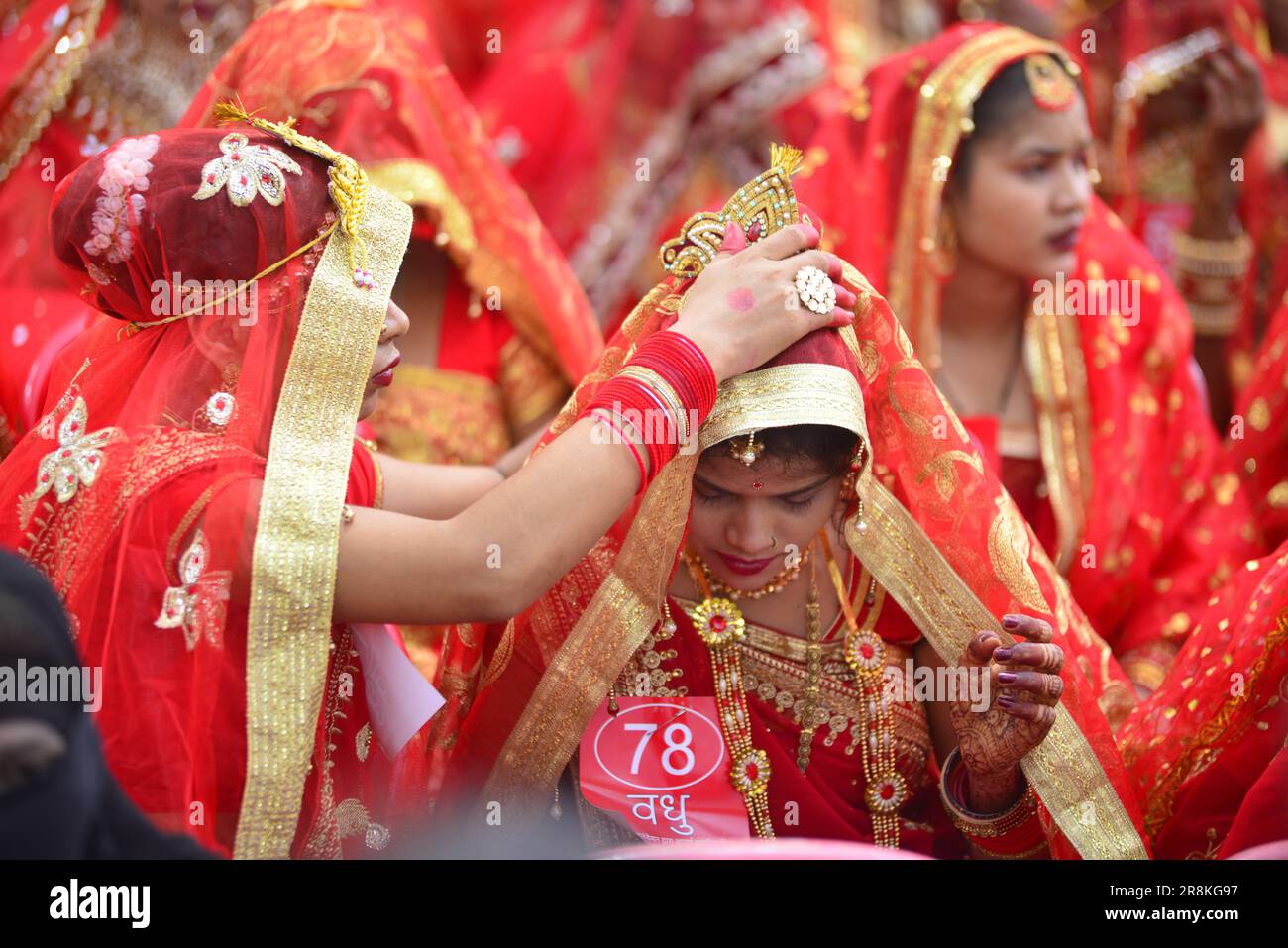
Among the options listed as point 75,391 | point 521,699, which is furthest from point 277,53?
point 521,699

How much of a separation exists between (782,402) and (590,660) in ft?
1.65

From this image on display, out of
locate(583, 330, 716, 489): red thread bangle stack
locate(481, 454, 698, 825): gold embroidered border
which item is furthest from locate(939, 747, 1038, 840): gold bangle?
locate(583, 330, 716, 489): red thread bangle stack

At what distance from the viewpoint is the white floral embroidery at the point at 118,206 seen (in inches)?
76.5

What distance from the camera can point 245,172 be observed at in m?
1.96

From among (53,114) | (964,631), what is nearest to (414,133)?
(53,114)

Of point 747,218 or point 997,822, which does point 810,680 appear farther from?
point 747,218

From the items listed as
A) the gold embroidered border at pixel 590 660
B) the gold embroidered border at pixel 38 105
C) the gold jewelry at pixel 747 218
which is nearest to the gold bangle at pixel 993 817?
the gold embroidered border at pixel 590 660

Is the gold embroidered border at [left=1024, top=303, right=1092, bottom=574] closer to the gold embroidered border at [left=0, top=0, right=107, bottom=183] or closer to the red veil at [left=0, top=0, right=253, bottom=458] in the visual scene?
the red veil at [left=0, top=0, right=253, bottom=458]

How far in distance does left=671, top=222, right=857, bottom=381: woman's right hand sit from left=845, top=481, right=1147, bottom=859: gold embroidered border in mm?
297

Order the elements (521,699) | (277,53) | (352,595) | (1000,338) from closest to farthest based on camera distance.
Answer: (352,595)
(521,699)
(277,53)
(1000,338)

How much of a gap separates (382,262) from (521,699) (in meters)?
0.72
